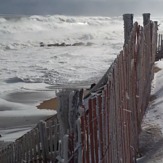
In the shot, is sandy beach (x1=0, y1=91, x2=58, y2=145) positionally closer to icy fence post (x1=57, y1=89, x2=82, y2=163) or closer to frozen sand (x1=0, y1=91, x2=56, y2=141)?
frozen sand (x1=0, y1=91, x2=56, y2=141)

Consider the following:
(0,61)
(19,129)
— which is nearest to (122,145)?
(19,129)

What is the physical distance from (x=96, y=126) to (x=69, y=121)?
0.81 feet

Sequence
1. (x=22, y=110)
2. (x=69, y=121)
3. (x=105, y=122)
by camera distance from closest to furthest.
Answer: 1. (x=69, y=121)
2. (x=105, y=122)
3. (x=22, y=110)

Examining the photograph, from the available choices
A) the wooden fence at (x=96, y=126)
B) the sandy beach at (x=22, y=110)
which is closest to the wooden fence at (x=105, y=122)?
the wooden fence at (x=96, y=126)

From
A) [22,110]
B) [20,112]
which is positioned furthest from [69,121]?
[22,110]

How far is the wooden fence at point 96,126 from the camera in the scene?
3709 mm

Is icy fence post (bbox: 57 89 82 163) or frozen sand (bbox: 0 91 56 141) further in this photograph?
frozen sand (bbox: 0 91 56 141)

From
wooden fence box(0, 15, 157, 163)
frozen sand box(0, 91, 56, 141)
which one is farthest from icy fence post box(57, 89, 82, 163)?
frozen sand box(0, 91, 56, 141)

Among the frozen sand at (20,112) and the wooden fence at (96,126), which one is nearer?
the wooden fence at (96,126)

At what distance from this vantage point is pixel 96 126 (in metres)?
3.89

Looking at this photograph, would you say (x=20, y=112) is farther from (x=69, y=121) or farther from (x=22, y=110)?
(x=69, y=121)

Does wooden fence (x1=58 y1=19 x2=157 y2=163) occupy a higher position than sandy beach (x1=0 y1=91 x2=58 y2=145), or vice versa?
wooden fence (x1=58 y1=19 x2=157 y2=163)

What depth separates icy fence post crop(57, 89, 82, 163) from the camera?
3648mm

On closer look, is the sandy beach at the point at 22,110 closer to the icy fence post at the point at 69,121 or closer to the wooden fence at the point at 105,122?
the wooden fence at the point at 105,122
